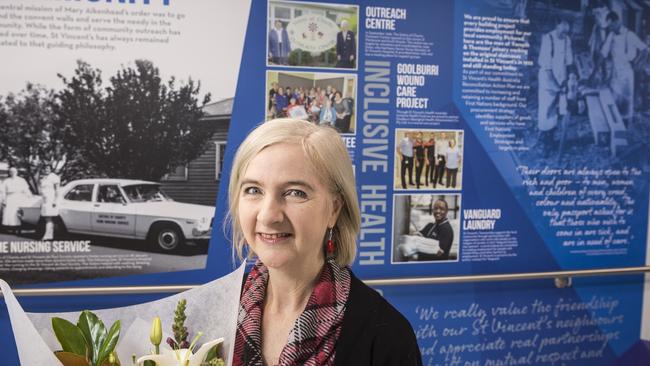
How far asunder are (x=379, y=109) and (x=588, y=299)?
4.02 ft

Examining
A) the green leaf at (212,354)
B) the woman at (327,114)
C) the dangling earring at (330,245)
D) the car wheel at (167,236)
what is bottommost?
the car wheel at (167,236)

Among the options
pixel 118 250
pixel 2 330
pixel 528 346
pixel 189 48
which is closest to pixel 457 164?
pixel 528 346

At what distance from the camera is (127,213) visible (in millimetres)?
2031

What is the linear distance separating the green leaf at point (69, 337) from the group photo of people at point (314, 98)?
1.43 m

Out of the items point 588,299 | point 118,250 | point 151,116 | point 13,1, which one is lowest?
point 588,299

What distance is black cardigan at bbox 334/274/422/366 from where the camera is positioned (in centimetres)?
98

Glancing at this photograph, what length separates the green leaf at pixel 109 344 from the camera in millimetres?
698

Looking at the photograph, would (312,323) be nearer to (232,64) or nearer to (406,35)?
(232,64)

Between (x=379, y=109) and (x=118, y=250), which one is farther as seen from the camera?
(x=379, y=109)

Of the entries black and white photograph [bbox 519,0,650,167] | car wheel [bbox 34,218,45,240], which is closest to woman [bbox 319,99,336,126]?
black and white photograph [bbox 519,0,650,167]

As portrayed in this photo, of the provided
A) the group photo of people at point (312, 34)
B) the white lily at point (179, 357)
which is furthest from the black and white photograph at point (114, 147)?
the white lily at point (179, 357)

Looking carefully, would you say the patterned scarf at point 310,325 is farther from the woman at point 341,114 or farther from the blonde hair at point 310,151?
the woman at point 341,114

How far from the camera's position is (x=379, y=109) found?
2.20 metres

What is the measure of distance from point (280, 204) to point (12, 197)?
4.21ft
